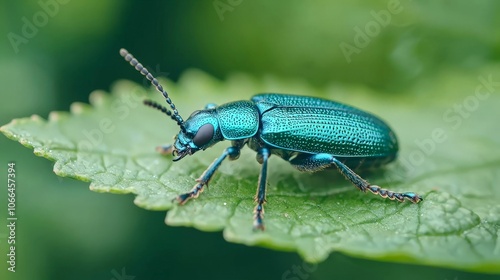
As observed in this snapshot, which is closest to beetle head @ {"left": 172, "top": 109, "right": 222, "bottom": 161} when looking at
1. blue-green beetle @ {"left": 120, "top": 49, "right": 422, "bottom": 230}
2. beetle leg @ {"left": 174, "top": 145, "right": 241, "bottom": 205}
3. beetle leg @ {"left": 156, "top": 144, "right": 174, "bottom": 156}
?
blue-green beetle @ {"left": 120, "top": 49, "right": 422, "bottom": 230}

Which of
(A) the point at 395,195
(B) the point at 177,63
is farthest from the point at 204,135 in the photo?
(B) the point at 177,63

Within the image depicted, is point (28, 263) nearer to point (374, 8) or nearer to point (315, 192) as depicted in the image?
point (315, 192)

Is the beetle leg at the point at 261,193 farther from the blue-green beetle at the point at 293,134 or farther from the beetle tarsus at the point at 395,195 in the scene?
the beetle tarsus at the point at 395,195

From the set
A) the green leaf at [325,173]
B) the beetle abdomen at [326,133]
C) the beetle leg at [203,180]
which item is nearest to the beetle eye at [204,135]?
the beetle leg at [203,180]

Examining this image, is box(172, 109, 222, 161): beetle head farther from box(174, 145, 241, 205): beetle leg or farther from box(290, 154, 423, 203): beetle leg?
box(290, 154, 423, 203): beetle leg

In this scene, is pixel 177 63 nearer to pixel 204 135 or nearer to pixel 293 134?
pixel 204 135

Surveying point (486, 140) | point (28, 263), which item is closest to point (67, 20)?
point (28, 263)

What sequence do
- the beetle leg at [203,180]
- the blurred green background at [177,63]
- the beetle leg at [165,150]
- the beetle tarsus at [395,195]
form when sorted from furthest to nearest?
1. the blurred green background at [177,63]
2. the beetle leg at [165,150]
3. the beetle tarsus at [395,195]
4. the beetle leg at [203,180]
